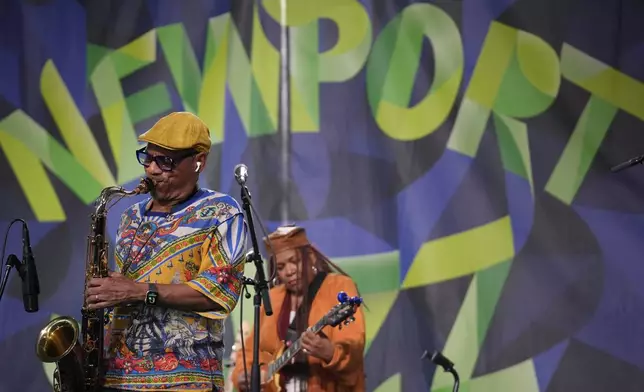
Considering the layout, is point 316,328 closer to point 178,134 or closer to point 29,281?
point 29,281

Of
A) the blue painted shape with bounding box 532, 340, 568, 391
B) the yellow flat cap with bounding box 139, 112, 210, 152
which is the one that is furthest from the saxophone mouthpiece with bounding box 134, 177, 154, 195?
the blue painted shape with bounding box 532, 340, 568, 391

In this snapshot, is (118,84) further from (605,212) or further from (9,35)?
(605,212)

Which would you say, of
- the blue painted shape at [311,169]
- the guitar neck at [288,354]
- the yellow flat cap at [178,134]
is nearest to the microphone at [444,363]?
the guitar neck at [288,354]

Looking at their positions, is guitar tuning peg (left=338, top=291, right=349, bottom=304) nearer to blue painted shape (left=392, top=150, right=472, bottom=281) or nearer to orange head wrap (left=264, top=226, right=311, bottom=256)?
orange head wrap (left=264, top=226, right=311, bottom=256)

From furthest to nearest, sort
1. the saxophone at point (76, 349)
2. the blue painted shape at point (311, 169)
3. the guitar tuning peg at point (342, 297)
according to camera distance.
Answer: the blue painted shape at point (311, 169) < the guitar tuning peg at point (342, 297) < the saxophone at point (76, 349)

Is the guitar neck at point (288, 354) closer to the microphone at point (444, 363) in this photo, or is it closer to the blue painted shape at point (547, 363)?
the microphone at point (444, 363)

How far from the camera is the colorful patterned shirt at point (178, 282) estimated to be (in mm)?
2531

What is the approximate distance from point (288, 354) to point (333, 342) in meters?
0.22

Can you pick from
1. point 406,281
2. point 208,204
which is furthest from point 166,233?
point 406,281

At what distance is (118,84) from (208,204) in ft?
9.00

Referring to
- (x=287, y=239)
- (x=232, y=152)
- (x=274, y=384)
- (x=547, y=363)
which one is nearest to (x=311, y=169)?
(x=232, y=152)

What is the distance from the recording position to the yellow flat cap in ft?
8.72

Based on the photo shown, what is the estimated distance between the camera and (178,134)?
8.79 feet

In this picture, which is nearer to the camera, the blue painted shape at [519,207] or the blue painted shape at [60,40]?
the blue painted shape at [519,207]
